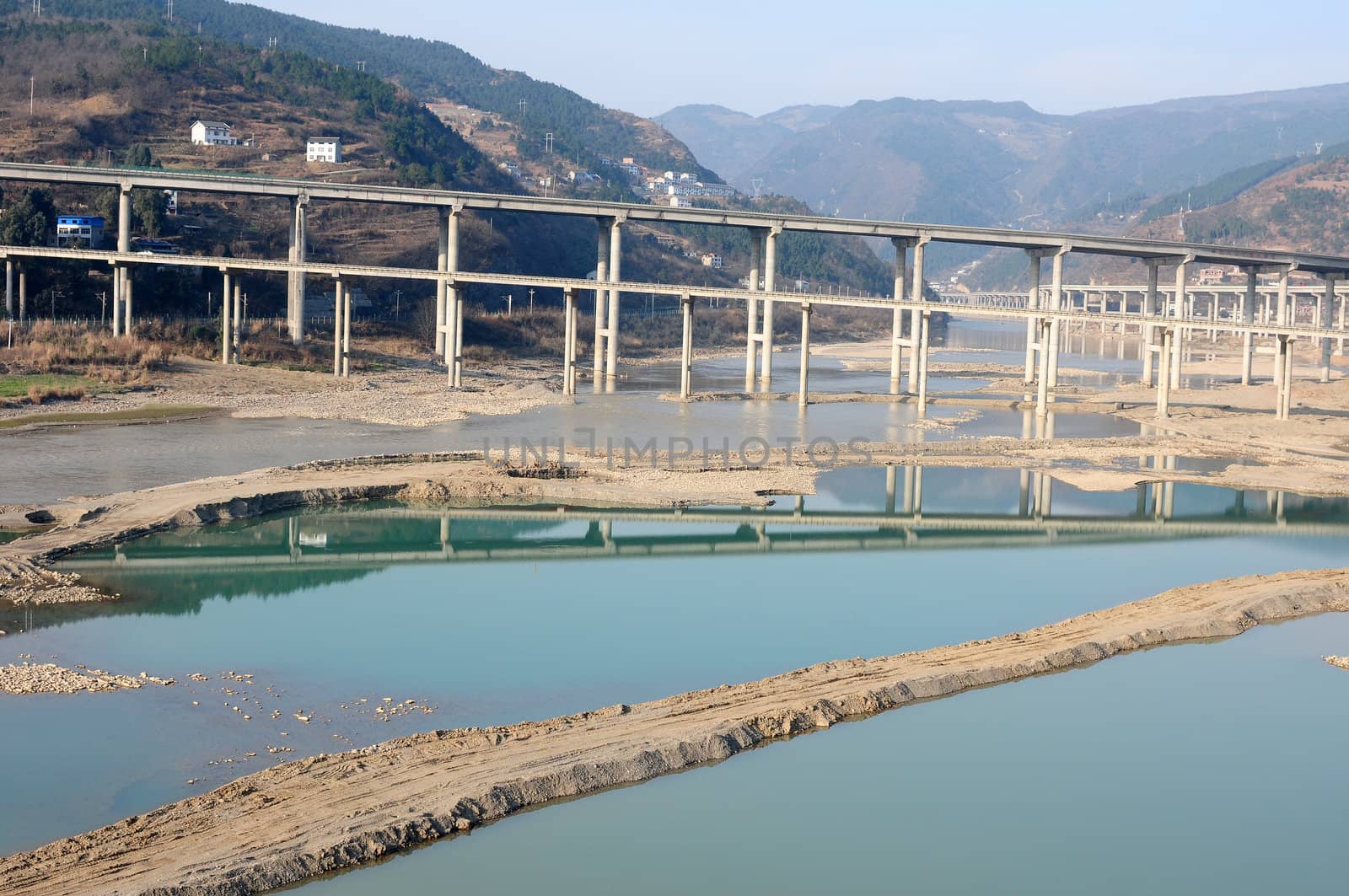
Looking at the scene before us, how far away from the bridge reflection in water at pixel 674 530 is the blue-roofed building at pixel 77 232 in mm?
50714

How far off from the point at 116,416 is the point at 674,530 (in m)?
24.9

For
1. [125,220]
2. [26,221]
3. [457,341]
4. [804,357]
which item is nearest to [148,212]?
[26,221]

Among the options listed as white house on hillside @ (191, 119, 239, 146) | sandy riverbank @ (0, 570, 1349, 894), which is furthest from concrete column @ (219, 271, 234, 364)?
sandy riverbank @ (0, 570, 1349, 894)

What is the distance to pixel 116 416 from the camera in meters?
49.8

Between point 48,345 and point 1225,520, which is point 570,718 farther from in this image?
point 48,345

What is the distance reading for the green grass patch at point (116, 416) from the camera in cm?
4712

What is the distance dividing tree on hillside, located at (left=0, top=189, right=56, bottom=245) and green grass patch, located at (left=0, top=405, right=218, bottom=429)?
1141 inches

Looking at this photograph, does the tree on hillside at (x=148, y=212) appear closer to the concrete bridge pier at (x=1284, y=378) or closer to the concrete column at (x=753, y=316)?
the concrete column at (x=753, y=316)

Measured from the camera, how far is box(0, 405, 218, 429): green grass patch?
47125 millimetres

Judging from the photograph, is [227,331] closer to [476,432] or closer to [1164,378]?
[476,432]

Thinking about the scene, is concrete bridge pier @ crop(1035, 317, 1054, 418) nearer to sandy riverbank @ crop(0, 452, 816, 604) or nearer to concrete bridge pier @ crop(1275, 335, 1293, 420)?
concrete bridge pier @ crop(1275, 335, 1293, 420)

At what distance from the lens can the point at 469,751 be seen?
18781 millimetres

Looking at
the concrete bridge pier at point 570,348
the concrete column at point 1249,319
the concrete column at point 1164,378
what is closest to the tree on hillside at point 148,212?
the concrete bridge pier at point 570,348

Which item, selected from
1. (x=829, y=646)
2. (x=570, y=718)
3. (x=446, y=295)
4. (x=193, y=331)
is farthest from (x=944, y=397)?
(x=570, y=718)
